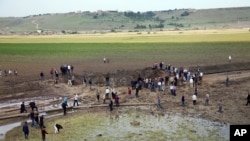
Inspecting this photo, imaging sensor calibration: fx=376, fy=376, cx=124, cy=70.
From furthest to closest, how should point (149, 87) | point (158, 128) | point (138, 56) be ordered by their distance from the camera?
point (138, 56), point (149, 87), point (158, 128)

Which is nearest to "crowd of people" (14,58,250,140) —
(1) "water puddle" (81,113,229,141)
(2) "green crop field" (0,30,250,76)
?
(1) "water puddle" (81,113,229,141)

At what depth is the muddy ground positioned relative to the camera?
25.5m

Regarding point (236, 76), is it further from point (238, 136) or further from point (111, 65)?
point (238, 136)

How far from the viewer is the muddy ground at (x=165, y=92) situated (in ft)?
83.7

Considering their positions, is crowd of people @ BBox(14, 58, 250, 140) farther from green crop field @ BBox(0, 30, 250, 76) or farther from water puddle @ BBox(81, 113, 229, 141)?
green crop field @ BBox(0, 30, 250, 76)

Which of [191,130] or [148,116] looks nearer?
[191,130]

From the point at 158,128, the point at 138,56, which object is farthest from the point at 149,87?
the point at 138,56

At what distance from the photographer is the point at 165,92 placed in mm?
31172

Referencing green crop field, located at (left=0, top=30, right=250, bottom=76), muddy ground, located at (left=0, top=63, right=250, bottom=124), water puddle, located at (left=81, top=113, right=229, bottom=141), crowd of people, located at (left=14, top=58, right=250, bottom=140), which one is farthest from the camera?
green crop field, located at (left=0, top=30, right=250, bottom=76)

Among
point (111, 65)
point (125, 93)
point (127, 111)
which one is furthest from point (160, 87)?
point (111, 65)

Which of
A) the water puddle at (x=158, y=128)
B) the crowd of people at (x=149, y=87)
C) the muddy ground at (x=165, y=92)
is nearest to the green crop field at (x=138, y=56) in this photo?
the muddy ground at (x=165, y=92)

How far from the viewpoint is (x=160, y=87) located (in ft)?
104

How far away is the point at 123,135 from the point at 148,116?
452 centimetres

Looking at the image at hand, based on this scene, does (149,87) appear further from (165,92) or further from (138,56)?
(138,56)
